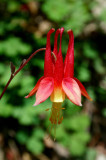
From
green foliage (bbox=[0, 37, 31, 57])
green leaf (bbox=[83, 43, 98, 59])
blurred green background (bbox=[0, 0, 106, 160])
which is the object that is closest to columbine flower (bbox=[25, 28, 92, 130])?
blurred green background (bbox=[0, 0, 106, 160])

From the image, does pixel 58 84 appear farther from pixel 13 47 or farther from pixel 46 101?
pixel 13 47

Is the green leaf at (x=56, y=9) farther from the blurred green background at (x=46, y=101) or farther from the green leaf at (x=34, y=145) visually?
the green leaf at (x=34, y=145)

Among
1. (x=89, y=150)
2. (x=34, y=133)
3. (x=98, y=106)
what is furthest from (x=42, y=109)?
(x=98, y=106)

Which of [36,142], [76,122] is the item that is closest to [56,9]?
[76,122]

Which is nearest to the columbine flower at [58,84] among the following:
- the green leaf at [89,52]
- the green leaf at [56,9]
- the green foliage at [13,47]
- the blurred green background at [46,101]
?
the blurred green background at [46,101]

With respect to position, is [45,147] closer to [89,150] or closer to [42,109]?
[89,150]

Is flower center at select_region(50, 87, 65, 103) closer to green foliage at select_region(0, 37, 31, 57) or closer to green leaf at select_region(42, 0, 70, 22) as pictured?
green foliage at select_region(0, 37, 31, 57)
